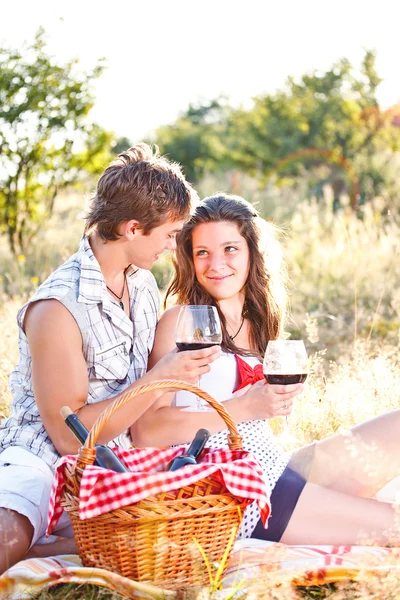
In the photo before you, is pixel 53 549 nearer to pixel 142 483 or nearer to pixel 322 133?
pixel 142 483

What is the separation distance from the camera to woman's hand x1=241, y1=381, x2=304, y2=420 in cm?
296

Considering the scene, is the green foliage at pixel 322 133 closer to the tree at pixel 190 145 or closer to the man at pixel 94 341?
the tree at pixel 190 145

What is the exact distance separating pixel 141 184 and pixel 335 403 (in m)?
1.90

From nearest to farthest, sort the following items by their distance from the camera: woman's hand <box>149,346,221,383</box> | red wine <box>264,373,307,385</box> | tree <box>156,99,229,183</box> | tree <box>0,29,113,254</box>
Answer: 1. woman's hand <box>149,346,221,383</box>
2. red wine <box>264,373,307,385</box>
3. tree <box>0,29,113,254</box>
4. tree <box>156,99,229,183</box>

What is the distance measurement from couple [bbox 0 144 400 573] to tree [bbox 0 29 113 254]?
6.66 metres

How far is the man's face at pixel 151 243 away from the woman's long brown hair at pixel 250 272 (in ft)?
1.53

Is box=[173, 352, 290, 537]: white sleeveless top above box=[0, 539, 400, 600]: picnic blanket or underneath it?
above

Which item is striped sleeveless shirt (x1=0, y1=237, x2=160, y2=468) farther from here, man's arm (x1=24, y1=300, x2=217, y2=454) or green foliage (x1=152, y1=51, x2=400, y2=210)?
green foliage (x1=152, y1=51, x2=400, y2=210)

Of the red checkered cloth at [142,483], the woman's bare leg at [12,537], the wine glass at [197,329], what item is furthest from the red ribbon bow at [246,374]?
the woman's bare leg at [12,537]

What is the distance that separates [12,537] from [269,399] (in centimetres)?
109

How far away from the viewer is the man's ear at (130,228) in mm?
3252

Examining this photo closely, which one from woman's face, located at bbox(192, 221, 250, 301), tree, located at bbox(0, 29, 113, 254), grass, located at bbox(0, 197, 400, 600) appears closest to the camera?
woman's face, located at bbox(192, 221, 250, 301)

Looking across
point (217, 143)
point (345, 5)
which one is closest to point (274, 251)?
point (345, 5)

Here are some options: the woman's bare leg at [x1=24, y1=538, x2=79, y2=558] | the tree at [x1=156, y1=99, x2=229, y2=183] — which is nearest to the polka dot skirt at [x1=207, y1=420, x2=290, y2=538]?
the woman's bare leg at [x1=24, y1=538, x2=79, y2=558]
